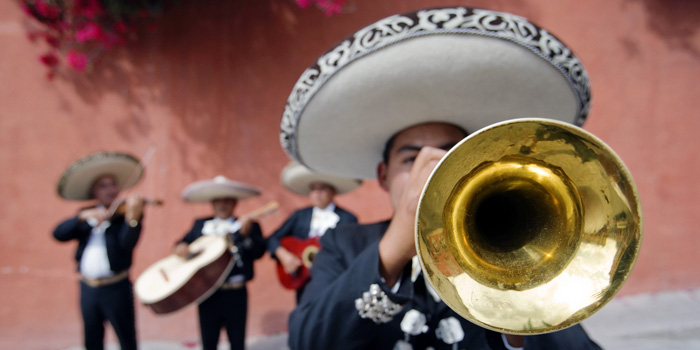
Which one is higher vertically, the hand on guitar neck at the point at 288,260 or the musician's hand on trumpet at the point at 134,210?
the musician's hand on trumpet at the point at 134,210

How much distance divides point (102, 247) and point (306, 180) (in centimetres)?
190

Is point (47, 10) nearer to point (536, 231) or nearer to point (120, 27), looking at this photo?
point (120, 27)

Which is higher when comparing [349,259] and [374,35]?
[374,35]

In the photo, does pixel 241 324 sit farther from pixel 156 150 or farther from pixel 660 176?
pixel 660 176

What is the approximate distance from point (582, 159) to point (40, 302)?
578 centimetres

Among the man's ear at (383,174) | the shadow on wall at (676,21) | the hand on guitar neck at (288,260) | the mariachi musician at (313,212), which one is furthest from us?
the shadow on wall at (676,21)

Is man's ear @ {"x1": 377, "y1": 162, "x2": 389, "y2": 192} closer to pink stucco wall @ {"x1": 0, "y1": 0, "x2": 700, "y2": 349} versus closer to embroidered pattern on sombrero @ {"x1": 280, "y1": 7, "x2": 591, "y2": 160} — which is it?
A: embroidered pattern on sombrero @ {"x1": 280, "y1": 7, "x2": 591, "y2": 160}

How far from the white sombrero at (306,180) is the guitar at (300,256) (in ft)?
1.87

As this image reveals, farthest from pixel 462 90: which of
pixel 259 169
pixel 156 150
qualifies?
pixel 156 150

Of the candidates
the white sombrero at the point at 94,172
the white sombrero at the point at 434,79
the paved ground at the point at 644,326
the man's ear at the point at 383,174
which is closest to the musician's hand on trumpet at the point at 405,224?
the white sombrero at the point at 434,79

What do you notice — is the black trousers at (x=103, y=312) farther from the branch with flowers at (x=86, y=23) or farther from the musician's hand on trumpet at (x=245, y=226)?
the branch with flowers at (x=86, y=23)

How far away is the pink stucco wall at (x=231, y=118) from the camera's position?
15.9 feet

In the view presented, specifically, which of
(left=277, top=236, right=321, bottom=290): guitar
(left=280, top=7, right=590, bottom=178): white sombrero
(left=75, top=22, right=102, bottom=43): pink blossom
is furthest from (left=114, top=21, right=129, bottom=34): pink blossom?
(left=280, top=7, right=590, bottom=178): white sombrero

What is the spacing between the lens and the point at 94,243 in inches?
142
